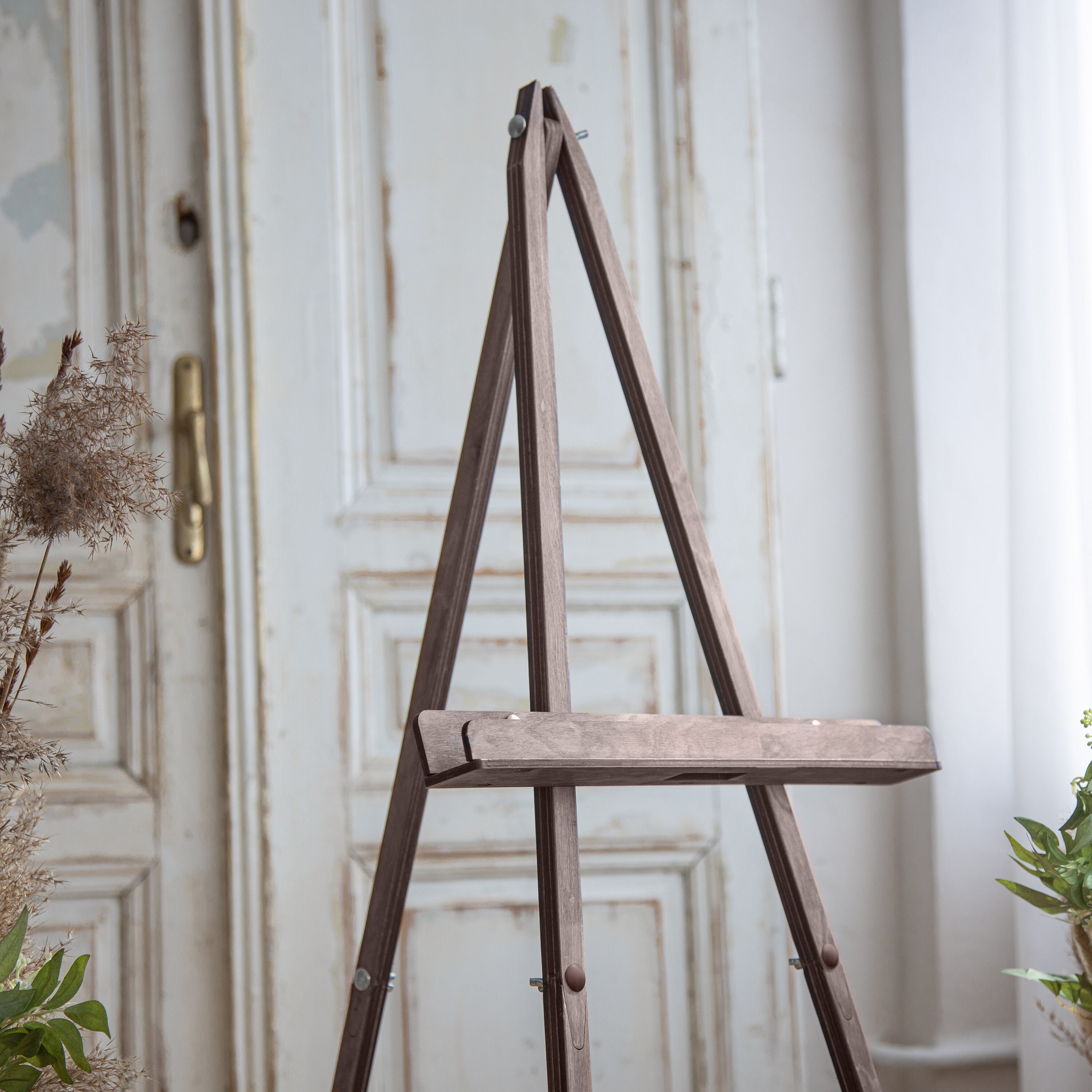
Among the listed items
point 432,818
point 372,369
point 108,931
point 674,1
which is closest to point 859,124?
point 674,1

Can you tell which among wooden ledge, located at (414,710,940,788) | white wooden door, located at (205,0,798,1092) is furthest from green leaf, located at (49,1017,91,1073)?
white wooden door, located at (205,0,798,1092)

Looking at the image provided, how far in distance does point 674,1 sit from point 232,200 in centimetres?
76

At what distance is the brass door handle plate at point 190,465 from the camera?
1.58m

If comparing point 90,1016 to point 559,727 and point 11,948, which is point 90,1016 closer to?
point 11,948

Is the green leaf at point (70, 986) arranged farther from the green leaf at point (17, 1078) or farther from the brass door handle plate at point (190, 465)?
the brass door handle plate at point (190, 465)

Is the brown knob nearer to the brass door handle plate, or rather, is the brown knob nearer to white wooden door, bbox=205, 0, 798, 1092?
white wooden door, bbox=205, 0, 798, 1092

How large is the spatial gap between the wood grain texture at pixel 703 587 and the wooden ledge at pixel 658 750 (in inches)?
3.3

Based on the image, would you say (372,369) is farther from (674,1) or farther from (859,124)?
(859,124)

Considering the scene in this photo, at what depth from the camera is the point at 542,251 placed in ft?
3.67

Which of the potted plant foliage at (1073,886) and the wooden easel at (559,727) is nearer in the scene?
the wooden easel at (559,727)

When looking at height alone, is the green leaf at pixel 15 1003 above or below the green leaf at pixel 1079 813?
below

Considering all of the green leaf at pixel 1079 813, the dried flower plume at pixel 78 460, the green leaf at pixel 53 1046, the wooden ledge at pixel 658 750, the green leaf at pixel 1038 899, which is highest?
the dried flower plume at pixel 78 460

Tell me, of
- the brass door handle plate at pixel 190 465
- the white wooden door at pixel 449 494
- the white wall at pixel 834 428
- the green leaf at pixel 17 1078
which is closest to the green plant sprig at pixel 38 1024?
the green leaf at pixel 17 1078

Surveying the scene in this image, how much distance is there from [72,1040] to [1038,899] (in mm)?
1020
